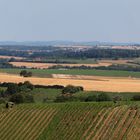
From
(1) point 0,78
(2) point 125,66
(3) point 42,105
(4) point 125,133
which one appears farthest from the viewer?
(2) point 125,66

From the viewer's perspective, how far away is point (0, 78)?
9775 centimetres

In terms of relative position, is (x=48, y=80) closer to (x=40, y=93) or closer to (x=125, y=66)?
(x=40, y=93)

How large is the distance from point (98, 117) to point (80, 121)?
1.62 metres

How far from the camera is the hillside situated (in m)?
40.9

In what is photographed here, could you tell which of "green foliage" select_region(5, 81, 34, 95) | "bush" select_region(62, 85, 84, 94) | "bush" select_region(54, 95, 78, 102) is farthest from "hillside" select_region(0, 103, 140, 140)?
"green foliage" select_region(5, 81, 34, 95)

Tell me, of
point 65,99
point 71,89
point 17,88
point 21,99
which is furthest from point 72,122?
point 17,88

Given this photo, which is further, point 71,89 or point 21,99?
point 71,89

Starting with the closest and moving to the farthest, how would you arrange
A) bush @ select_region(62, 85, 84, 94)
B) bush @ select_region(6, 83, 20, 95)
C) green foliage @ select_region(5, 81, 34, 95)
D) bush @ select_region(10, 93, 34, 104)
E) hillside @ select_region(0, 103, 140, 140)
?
hillside @ select_region(0, 103, 140, 140) → bush @ select_region(10, 93, 34, 104) → bush @ select_region(62, 85, 84, 94) → bush @ select_region(6, 83, 20, 95) → green foliage @ select_region(5, 81, 34, 95)

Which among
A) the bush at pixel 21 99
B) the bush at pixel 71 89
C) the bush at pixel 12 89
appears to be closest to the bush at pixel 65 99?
the bush at pixel 21 99

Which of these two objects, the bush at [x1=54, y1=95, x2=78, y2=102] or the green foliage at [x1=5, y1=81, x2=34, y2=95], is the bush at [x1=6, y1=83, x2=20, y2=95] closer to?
the green foliage at [x1=5, y1=81, x2=34, y2=95]

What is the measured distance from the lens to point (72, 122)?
4522 cm

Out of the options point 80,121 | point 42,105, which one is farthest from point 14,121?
point 80,121

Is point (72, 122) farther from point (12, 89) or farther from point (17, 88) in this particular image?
point (17, 88)

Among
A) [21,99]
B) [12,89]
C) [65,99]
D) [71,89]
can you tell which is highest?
[65,99]
